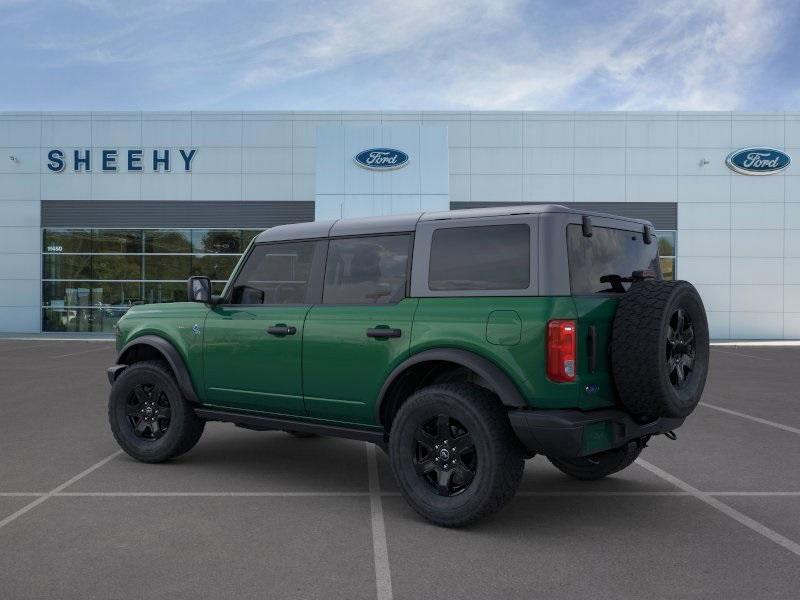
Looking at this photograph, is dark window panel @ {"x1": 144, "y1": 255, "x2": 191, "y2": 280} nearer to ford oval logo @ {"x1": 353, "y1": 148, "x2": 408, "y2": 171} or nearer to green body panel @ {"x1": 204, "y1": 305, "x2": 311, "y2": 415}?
ford oval logo @ {"x1": 353, "y1": 148, "x2": 408, "y2": 171}

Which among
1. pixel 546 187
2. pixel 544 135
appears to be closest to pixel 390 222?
pixel 546 187

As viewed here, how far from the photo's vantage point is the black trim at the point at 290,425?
496 cm

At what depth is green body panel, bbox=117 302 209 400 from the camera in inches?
233

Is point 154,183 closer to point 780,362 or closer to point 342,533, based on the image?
point 780,362

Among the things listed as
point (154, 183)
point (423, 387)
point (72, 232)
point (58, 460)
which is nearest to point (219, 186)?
point (154, 183)

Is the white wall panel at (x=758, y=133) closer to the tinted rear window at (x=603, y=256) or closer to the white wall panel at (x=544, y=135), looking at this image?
the white wall panel at (x=544, y=135)

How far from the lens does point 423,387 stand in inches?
190

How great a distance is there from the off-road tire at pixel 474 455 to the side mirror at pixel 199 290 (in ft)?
6.56

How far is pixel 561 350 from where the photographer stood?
161 inches

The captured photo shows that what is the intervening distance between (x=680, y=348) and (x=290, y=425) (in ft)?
Answer: 9.00

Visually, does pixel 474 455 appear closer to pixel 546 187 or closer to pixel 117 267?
pixel 546 187

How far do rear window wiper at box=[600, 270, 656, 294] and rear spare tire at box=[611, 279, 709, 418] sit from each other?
17 centimetres

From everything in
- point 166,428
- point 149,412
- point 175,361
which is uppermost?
point 175,361

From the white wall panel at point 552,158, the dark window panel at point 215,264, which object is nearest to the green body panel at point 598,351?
the white wall panel at point 552,158
